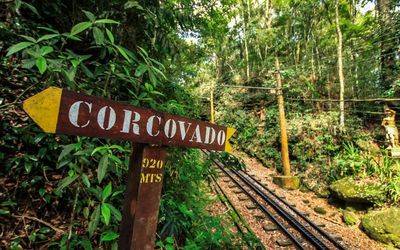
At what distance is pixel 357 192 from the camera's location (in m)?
10.2

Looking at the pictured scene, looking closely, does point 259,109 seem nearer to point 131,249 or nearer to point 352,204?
point 352,204

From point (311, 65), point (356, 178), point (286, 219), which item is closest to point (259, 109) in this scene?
point (311, 65)

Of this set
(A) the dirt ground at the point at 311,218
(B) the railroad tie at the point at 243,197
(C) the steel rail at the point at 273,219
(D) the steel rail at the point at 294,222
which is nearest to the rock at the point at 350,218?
(A) the dirt ground at the point at 311,218

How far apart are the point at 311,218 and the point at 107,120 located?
30.8 ft

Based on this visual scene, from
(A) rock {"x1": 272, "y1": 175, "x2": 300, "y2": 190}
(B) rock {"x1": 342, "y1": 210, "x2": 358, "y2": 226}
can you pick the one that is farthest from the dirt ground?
(A) rock {"x1": 272, "y1": 175, "x2": 300, "y2": 190}

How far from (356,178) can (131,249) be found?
1199cm

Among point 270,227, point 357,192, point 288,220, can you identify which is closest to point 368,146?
point 357,192

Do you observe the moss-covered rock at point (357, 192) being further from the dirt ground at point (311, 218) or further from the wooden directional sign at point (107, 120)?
the wooden directional sign at point (107, 120)

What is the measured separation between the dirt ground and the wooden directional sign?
6.06 metres

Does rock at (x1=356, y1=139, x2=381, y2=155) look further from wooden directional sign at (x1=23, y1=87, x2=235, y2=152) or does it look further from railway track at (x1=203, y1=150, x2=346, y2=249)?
wooden directional sign at (x1=23, y1=87, x2=235, y2=152)

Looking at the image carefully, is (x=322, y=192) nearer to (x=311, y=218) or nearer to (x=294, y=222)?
(x=311, y=218)

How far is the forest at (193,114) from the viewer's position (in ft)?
6.82

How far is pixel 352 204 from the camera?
10398 millimetres

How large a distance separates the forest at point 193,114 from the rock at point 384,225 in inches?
1.4
